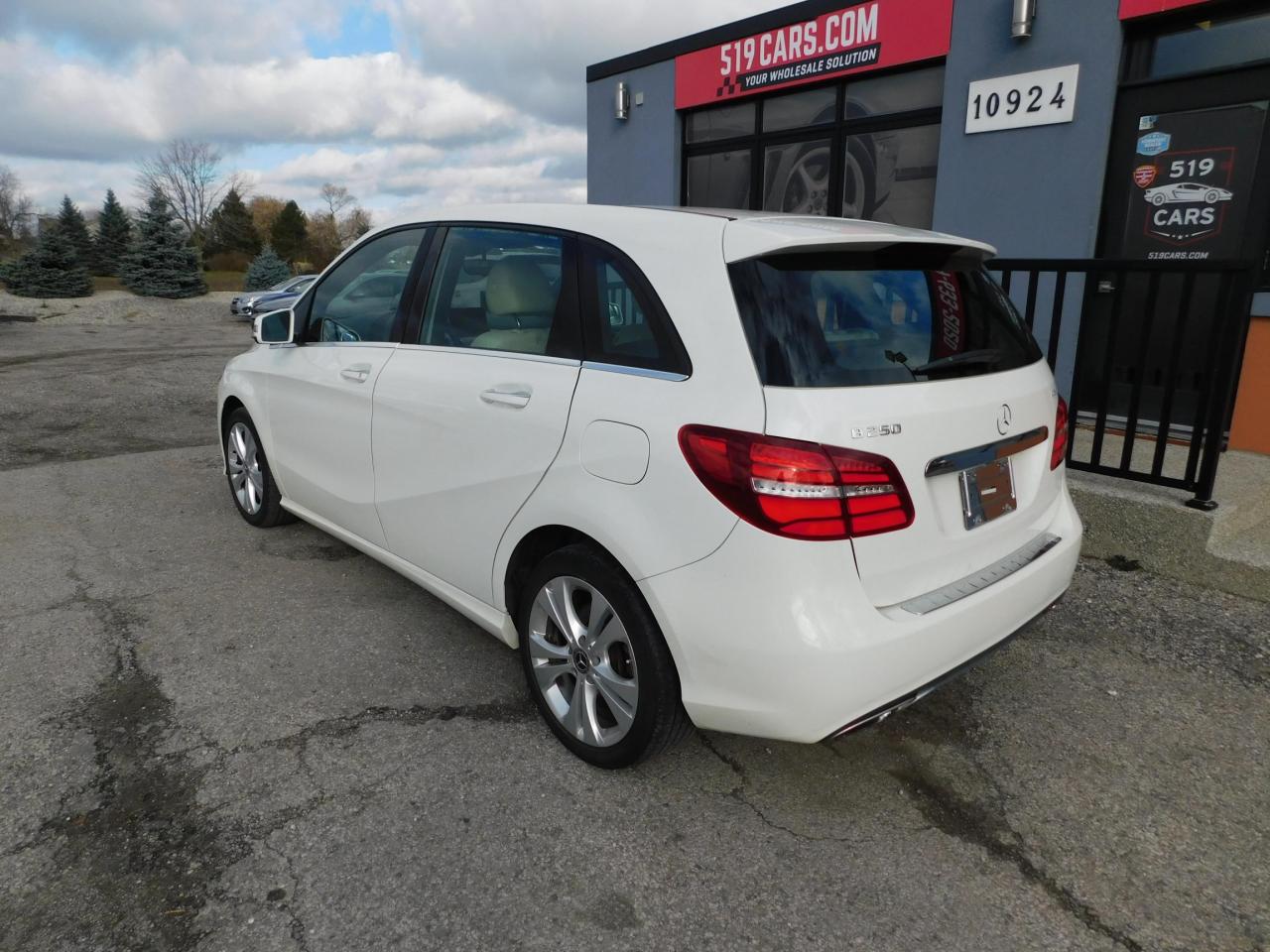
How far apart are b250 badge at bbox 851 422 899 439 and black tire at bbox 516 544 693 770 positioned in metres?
0.73

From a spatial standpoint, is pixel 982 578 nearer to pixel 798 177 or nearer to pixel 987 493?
pixel 987 493

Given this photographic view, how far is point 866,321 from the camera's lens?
7.74 ft

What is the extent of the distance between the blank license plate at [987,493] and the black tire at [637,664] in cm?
93

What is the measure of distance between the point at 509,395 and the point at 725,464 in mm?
933

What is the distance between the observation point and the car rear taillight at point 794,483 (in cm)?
207

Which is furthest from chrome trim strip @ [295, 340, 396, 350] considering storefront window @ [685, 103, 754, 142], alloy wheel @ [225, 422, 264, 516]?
storefront window @ [685, 103, 754, 142]

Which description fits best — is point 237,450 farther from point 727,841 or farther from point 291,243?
point 291,243

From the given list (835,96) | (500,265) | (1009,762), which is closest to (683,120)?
(835,96)

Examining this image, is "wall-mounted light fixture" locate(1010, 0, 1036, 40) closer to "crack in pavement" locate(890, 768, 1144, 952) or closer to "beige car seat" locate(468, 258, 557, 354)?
"beige car seat" locate(468, 258, 557, 354)

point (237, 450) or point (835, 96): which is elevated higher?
point (835, 96)

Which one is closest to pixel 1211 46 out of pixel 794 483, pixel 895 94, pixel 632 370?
pixel 895 94

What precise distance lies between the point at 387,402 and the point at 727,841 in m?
2.02

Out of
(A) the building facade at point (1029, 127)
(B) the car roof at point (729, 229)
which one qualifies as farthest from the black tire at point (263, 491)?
(A) the building facade at point (1029, 127)

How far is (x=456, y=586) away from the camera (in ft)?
10.3
